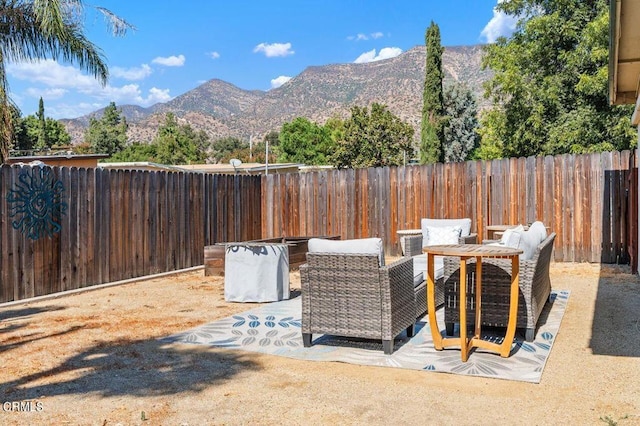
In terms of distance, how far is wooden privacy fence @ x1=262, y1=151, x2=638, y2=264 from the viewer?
8.80 m

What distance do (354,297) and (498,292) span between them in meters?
1.25

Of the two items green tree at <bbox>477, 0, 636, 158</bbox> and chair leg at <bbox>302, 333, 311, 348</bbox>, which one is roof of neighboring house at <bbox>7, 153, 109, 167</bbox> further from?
chair leg at <bbox>302, 333, 311, 348</bbox>

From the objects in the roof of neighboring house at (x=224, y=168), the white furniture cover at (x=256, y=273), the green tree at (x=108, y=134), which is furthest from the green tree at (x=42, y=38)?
the green tree at (x=108, y=134)

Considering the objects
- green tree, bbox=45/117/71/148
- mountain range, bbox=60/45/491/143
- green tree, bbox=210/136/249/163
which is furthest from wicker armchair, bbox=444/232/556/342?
mountain range, bbox=60/45/491/143

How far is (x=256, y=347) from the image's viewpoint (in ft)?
14.6

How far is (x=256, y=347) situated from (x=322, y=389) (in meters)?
1.16

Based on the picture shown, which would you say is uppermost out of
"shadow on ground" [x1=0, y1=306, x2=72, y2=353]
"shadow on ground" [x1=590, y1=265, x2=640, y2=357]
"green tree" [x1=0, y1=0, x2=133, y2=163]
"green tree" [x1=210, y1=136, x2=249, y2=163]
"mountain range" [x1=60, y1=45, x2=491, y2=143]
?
"mountain range" [x1=60, y1=45, x2=491, y2=143]

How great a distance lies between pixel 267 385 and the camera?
11.5 feet

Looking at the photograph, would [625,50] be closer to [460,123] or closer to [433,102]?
[433,102]

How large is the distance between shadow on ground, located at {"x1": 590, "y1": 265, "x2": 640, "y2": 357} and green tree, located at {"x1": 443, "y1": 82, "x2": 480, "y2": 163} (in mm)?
34618

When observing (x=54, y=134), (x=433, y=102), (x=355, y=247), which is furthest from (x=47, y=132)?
(x=355, y=247)

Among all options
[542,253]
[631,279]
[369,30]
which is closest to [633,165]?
[631,279]

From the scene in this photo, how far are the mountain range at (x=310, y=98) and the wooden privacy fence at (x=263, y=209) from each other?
158ft

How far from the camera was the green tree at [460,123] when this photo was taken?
41.5m
